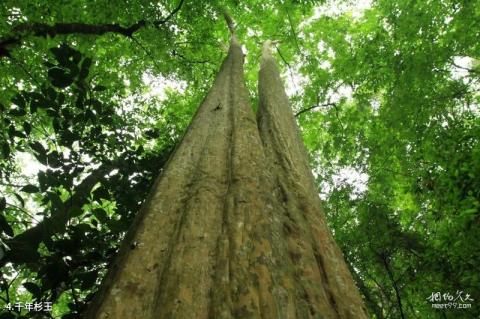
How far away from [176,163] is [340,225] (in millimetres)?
4374

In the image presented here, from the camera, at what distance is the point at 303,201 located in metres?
2.41

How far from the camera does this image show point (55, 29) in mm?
4023

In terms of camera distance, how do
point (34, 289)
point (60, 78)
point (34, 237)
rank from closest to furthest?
point (34, 237), point (34, 289), point (60, 78)

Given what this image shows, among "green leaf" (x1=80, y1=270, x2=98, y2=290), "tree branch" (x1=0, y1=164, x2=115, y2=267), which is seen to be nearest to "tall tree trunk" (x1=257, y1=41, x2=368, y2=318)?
"green leaf" (x1=80, y1=270, x2=98, y2=290)

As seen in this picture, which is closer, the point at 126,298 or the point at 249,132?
the point at 126,298

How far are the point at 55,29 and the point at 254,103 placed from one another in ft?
17.4

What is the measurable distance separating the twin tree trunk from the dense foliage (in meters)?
0.82

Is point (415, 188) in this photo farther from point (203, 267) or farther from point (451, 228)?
point (203, 267)

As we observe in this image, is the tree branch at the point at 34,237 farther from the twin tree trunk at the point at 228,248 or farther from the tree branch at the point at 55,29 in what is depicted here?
the tree branch at the point at 55,29

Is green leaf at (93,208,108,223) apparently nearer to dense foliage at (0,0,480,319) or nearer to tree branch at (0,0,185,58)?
dense foliage at (0,0,480,319)

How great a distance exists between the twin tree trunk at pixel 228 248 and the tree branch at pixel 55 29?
85.3 inches

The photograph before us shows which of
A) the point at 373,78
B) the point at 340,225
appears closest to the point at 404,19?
the point at 373,78

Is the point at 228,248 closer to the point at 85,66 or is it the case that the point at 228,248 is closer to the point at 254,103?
the point at 85,66

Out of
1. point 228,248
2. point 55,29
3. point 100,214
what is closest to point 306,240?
point 228,248
